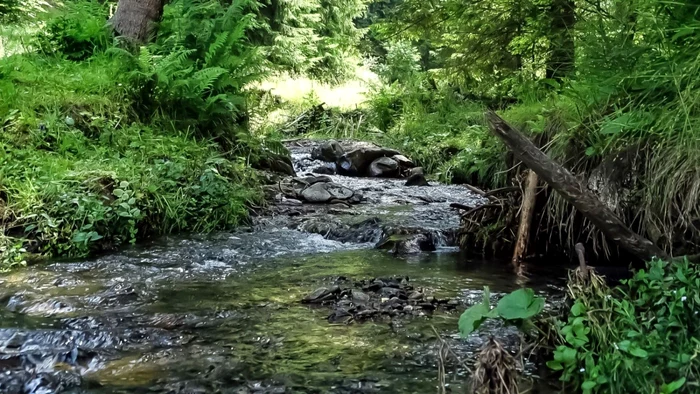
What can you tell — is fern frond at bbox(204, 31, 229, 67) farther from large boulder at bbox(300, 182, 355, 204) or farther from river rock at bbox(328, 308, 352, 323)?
river rock at bbox(328, 308, 352, 323)

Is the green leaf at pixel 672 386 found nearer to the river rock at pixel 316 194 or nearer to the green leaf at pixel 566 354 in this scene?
the green leaf at pixel 566 354

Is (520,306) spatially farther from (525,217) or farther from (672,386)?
(525,217)

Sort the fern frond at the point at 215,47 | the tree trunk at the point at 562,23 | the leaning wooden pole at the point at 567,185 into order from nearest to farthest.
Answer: the leaning wooden pole at the point at 567,185
the tree trunk at the point at 562,23
the fern frond at the point at 215,47

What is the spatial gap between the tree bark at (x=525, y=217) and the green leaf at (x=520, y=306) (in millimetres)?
2336

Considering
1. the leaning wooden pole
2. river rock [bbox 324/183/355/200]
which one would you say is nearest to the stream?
the leaning wooden pole

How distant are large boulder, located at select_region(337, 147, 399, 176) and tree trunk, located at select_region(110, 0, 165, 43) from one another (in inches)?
204

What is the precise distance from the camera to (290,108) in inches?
722

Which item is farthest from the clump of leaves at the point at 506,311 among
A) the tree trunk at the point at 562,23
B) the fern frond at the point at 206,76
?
the fern frond at the point at 206,76

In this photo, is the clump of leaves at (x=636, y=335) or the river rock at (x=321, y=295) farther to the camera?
the river rock at (x=321, y=295)

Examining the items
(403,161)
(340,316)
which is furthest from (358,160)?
(340,316)

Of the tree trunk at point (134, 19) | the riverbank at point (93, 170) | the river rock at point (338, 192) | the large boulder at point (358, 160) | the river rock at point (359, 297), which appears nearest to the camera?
the river rock at point (359, 297)

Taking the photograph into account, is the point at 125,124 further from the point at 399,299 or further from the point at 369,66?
the point at 369,66

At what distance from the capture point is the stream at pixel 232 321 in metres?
2.84

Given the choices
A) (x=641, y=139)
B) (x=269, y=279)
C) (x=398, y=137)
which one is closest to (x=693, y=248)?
(x=641, y=139)
